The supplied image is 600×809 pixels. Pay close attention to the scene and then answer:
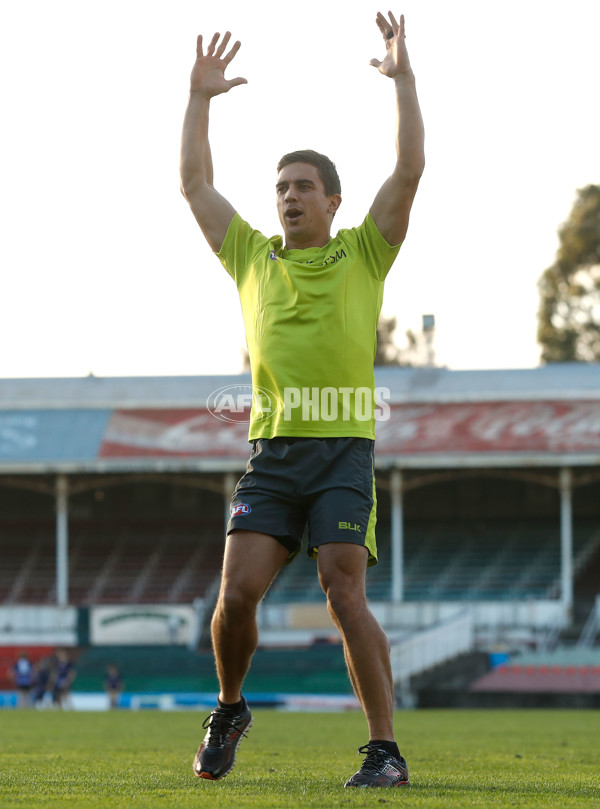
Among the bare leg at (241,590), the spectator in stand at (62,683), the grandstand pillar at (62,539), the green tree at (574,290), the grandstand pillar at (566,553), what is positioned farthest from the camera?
the green tree at (574,290)

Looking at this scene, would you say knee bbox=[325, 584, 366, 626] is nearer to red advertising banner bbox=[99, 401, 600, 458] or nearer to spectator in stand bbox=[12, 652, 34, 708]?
spectator in stand bbox=[12, 652, 34, 708]

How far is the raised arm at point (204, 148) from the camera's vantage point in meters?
6.11

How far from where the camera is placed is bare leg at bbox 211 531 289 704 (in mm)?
5566

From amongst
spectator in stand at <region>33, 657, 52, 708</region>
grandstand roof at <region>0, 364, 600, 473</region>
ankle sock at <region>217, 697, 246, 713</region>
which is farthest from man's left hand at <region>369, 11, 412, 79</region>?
grandstand roof at <region>0, 364, 600, 473</region>

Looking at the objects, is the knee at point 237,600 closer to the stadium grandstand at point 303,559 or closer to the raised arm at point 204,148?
the raised arm at point 204,148

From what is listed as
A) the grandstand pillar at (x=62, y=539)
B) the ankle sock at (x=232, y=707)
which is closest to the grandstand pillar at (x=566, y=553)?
the grandstand pillar at (x=62, y=539)

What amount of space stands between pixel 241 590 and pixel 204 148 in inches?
76.7

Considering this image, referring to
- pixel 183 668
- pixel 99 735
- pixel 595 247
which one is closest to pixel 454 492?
pixel 183 668

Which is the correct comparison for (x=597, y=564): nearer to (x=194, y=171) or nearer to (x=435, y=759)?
(x=435, y=759)

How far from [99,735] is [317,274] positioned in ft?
27.8

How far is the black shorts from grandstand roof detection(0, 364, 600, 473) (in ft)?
78.8

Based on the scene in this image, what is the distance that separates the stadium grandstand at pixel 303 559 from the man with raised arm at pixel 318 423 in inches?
814

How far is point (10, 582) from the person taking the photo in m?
35.4

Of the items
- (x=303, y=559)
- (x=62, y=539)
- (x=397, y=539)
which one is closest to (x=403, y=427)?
(x=397, y=539)
